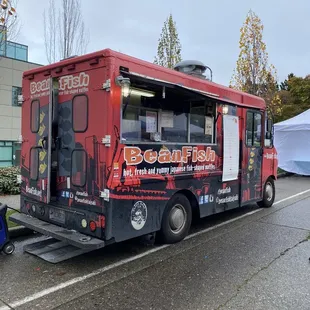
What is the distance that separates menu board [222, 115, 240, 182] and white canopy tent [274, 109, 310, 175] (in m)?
12.1

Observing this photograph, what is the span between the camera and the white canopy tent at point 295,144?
1694cm

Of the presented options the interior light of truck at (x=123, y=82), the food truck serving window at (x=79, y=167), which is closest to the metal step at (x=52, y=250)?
the food truck serving window at (x=79, y=167)

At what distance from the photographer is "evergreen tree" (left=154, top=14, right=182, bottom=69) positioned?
16.2 metres

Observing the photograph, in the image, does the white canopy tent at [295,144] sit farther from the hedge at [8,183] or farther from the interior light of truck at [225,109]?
the hedge at [8,183]

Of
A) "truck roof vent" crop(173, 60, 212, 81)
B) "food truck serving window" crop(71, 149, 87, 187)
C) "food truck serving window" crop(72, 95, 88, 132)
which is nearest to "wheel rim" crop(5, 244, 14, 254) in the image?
"food truck serving window" crop(71, 149, 87, 187)

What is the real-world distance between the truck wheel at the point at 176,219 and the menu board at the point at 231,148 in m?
1.19

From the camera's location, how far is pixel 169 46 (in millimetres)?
16203

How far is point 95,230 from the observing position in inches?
165

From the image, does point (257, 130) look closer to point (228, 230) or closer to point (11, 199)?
point (228, 230)

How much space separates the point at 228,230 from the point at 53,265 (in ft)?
10.9

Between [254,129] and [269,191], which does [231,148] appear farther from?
[269,191]

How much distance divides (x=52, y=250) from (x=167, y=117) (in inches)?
107

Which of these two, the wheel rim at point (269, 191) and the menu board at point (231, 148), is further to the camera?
the wheel rim at point (269, 191)

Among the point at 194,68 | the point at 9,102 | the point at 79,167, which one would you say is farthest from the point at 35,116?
the point at 9,102
